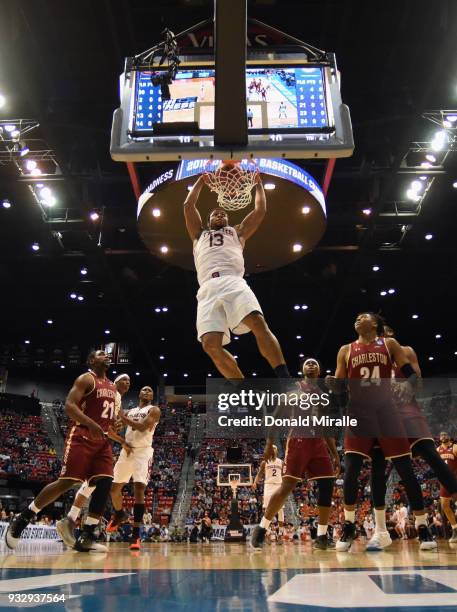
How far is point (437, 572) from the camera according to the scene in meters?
2.69

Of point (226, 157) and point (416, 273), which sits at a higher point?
point (416, 273)

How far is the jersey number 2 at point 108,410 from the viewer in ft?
17.8

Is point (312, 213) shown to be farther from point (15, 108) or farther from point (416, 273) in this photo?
point (416, 273)

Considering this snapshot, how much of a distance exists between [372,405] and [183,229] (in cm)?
655

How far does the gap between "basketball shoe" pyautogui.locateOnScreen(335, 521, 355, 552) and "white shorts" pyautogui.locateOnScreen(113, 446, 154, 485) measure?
3.07m

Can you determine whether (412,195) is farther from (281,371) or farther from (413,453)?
(281,371)

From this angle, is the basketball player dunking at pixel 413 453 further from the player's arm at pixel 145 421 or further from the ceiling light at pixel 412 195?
the ceiling light at pixel 412 195

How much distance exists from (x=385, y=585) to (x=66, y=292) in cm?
1961

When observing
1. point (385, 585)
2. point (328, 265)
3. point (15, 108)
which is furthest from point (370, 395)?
point (328, 265)

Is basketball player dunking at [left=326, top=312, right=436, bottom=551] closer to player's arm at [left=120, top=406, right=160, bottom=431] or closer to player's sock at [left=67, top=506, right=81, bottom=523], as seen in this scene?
player's sock at [left=67, top=506, right=81, bottom=523]

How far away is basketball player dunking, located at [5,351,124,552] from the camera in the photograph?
497cm

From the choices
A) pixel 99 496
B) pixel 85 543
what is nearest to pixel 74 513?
pixel 85 543

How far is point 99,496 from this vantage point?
520 cm

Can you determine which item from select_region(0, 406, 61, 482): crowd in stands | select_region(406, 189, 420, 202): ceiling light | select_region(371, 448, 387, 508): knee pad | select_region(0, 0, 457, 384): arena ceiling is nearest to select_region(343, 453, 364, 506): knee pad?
select_region(371, 448, 387, 508): knee pad
